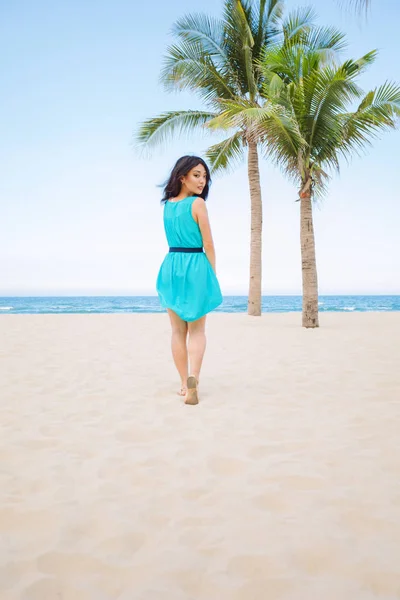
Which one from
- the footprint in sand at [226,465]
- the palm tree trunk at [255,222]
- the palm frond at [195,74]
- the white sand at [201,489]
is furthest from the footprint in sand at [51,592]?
the palm frond at [195,74]

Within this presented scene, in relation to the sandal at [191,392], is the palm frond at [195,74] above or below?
above

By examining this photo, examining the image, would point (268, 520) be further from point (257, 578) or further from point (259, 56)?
point (259, 56)

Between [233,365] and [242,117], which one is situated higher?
[242,117]

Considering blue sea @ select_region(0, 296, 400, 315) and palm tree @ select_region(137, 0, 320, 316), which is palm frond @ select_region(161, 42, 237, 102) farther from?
blue sea @ select_region(0, 296, 400, 315)

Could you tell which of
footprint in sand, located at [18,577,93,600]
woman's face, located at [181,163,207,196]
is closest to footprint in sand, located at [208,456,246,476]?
footprint in sand, located at [18,577,93,600]

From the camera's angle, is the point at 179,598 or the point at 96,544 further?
the point at 96,544

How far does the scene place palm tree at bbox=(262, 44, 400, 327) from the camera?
916cm

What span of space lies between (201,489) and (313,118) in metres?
9.11

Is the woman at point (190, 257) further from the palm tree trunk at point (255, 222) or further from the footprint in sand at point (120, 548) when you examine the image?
the palm tree trunk at point (255, 222)

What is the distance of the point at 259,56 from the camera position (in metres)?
13.3

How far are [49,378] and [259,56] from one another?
12.3m

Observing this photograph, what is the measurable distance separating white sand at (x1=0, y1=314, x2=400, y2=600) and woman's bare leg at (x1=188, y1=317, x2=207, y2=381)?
0.98 feet

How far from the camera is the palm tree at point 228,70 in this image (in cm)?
1252

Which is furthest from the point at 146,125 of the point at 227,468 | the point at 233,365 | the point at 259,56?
the point at 227,468
